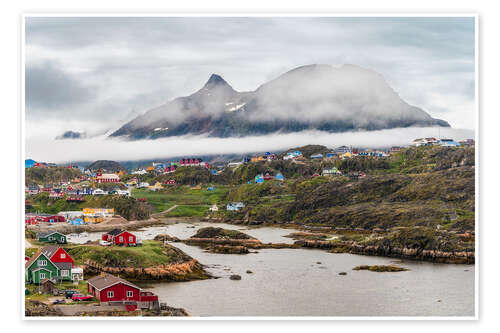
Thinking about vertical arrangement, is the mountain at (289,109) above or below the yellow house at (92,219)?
above

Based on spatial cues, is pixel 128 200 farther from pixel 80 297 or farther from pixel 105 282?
pixel 80 297

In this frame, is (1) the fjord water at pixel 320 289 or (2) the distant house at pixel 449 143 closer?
(1) the fjord water at pixel 320 289

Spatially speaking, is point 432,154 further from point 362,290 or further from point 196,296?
point 196,296

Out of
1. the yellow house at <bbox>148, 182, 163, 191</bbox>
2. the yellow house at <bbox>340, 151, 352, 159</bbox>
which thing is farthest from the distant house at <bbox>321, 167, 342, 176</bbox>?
the yellow house at <bbox>148, 182, 163, 191</bbox>

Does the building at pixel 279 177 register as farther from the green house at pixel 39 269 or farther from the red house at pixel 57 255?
the green house at pixel 39 269

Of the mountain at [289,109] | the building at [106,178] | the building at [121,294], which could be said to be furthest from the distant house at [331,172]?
the building at [121,294]

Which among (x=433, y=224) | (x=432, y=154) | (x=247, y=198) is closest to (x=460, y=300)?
(x=433, y=224)

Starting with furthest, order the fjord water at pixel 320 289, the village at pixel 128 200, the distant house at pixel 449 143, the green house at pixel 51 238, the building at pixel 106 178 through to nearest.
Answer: the distant house at pixel 449 143
the building at pixel 106 178
the green house at pixel 51 238
the fjord water at pixel 320 289
the village at pixel 128 200
